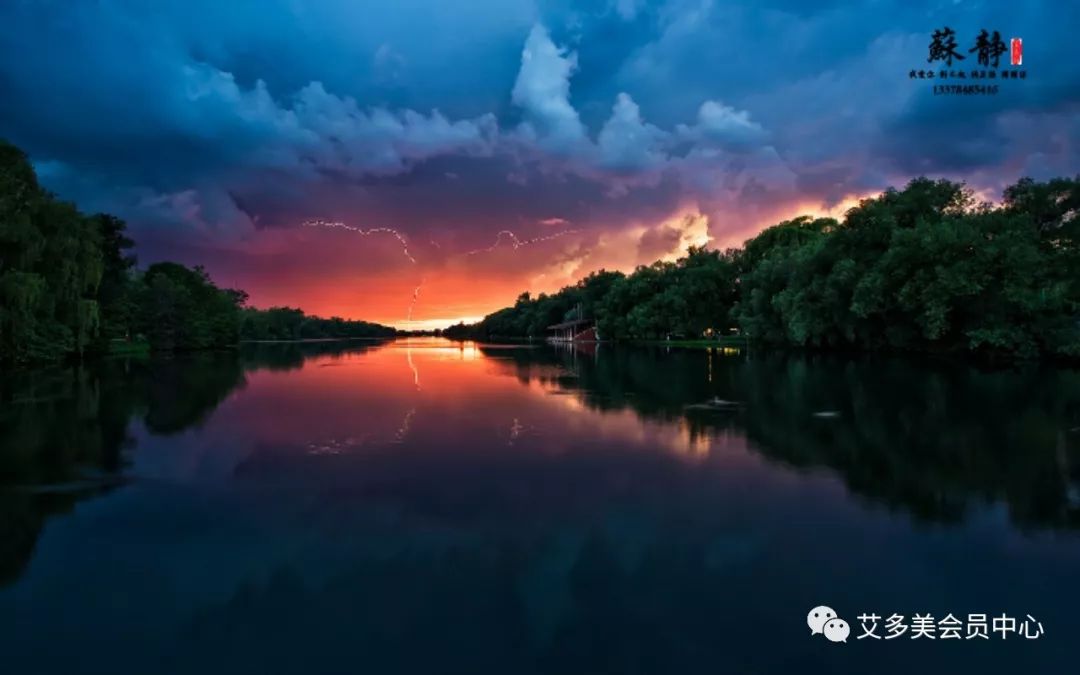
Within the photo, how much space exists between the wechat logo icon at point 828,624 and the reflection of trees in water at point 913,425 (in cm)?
375

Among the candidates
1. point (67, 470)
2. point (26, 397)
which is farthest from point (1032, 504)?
point (26, 397)

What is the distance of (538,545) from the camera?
7.51m

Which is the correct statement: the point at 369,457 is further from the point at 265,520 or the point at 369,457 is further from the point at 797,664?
the point at 797,664

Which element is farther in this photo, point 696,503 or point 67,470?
point 67,470

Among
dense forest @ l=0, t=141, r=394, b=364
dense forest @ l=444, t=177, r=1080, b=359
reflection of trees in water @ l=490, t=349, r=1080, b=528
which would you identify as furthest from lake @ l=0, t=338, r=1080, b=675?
dense forest @ l=444, t=177, r=1080, b=359

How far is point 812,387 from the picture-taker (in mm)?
24875

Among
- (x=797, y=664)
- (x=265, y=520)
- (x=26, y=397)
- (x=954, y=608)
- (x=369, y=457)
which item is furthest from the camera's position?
(x=26, y=397)

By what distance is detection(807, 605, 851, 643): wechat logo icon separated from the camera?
542cm

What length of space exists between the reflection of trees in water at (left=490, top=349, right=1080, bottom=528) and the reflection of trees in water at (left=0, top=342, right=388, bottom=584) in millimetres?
12013

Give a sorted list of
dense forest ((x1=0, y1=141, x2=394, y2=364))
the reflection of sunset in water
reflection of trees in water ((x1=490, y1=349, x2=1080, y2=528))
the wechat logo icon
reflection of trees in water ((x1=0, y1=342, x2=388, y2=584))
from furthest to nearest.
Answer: dense forest ((x1=0, y1=141, x2=394, y2=364)) < the reflection of sunset in water < reflection of trees in water ((x1=490, y1=349, x2=1080, y2=528)) < reflection of trees in water ((x1=0, y1=342, x2=388, y2=584)) < the wechat logo icon

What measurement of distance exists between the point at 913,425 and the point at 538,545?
12.2 meters

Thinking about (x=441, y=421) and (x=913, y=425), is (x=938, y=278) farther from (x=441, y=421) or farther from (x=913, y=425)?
(x=441, y=421)

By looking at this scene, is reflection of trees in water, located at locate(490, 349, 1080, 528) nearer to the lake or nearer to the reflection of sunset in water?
the lake

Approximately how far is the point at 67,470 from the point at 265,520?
226 inches
